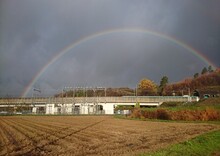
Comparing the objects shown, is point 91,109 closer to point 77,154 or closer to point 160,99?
point 160,99

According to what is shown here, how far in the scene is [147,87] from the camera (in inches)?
6112

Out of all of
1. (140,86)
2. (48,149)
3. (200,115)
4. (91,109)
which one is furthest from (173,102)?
(48,149)

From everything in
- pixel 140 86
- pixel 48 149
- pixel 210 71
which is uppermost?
pixel 210 71

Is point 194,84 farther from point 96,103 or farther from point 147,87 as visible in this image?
point 96,103

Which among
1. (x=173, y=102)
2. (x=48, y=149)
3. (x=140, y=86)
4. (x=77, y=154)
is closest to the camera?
(x=77, y=154)

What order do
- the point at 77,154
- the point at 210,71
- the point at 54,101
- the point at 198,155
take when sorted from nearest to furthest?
1. the point at 198,155
2. the point at 77,154
3. the point at 54,101
4. the point at 210,71

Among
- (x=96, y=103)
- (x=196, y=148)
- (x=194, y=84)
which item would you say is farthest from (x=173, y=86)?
(x=196, y=148)

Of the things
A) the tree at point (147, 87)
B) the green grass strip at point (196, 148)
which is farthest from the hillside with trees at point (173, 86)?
the green grass strip at point (196, 148)

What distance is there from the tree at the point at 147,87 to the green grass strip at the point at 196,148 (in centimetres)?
13875

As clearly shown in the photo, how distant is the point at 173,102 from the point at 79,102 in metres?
43.1

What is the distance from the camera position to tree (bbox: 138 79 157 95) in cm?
15406

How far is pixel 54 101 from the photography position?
118 m

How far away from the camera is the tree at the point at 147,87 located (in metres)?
154

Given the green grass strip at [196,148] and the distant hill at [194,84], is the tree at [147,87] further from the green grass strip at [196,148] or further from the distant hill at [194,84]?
the green grass strip at [196,148]
